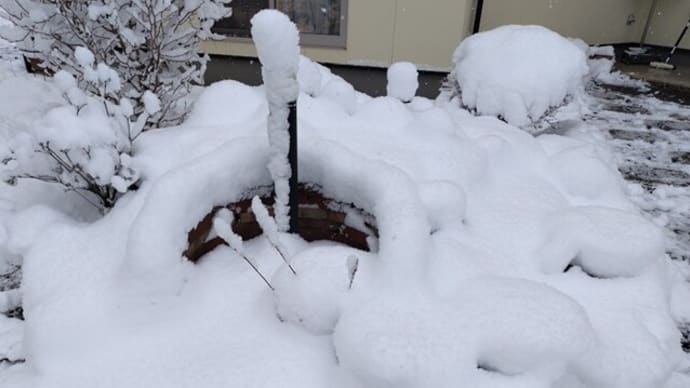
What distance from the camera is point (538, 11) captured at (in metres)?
8.81

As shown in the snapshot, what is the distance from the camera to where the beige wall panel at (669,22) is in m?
9.93

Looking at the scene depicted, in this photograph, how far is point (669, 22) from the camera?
10.1 meters

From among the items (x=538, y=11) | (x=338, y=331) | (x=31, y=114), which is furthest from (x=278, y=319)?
(x=538, y=11)

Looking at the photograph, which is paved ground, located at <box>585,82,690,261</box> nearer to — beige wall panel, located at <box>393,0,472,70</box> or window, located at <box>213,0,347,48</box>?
beige wall panel, located at <box>393,0,472,70</box>

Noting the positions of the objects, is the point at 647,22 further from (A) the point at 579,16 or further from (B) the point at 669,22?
(A) the point at 579,16

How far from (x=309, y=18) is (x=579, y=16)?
6023mm

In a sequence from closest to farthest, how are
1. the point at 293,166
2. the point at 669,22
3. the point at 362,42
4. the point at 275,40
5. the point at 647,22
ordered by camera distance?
the point at 275,40 < the point at 293,166 < the point at 362,42 < the point at 669,22 < the point at 647,22

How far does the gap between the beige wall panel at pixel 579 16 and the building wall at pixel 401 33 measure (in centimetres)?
212

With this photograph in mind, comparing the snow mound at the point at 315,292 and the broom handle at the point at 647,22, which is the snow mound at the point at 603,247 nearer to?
the snow mound at the point at 315,292

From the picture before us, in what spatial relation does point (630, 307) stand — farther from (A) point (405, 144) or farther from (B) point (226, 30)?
(B) point (226, 30)

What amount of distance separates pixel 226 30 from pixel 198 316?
6.15 m

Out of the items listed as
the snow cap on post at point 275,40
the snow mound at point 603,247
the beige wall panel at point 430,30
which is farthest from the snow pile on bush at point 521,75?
the snow cap on post at point 275,40

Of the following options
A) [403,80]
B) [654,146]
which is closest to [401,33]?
[654,146]

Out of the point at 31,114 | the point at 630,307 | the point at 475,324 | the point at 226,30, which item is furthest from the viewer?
the point at 226,30
